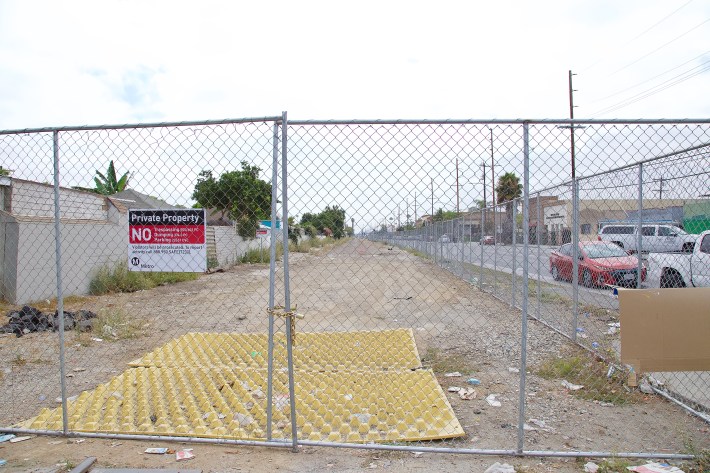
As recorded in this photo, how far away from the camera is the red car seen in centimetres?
625

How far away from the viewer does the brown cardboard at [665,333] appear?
3.47 m

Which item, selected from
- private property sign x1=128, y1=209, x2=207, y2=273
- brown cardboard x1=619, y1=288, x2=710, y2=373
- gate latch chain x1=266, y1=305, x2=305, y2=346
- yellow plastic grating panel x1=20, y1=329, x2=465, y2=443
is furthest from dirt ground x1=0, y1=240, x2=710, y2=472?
private property sign x1=128, y1=209, x2=207, y2=273

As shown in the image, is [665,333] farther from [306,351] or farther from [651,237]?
[306,351]

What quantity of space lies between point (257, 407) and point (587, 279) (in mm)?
4931

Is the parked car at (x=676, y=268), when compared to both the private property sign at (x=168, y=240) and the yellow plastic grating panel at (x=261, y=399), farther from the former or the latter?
the private property sign at (x=168, y=240)

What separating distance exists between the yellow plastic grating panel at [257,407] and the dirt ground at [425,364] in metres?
0.24

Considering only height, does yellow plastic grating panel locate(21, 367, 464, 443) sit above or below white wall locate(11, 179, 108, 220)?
below

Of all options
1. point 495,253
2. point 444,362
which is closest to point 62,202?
point 444,362

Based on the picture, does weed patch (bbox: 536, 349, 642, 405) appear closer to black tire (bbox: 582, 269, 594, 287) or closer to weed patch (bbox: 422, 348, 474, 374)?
weed patch (bbox: 422, 348, 474, 374)

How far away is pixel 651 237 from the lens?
594 centimetres

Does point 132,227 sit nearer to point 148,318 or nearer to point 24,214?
point 148,318

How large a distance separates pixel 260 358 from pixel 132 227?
300cm

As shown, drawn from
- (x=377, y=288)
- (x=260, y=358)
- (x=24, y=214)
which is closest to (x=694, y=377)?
(x=260, y=358)

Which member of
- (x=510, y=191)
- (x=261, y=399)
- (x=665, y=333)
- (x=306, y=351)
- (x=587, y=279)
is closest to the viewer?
(x=665, y=333)
